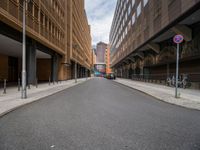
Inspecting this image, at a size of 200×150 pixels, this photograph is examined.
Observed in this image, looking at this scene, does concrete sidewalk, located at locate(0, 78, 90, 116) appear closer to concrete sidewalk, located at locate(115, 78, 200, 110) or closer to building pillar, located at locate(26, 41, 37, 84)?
building pillar, located at locate(26, 41, 37, 84)

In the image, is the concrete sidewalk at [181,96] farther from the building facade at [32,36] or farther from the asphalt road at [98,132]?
the building facade at [32,36]

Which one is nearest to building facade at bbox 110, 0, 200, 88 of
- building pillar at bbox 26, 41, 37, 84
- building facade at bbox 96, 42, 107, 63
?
building pillar at bbox 26, 41, 37, 84

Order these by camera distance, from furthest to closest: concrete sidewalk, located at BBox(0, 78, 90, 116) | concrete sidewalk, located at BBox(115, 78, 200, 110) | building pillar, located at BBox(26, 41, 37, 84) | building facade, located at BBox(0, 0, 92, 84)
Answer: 1. building pillar, located at BBox(26, 41, 37, 84)
2. building facade, located at BBox(0, 0, 92, 84)
3. concrete sidewalk, located at BBox(115, 78, 200, 110)
4. concrete sidewalk, located at BBox(0, 78, 90, 116)

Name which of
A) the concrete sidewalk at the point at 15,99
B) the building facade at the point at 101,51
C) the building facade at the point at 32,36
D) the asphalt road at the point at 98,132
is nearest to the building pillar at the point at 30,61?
the building facade at the point at 32,36

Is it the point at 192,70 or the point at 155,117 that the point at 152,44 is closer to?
the point at 192,70

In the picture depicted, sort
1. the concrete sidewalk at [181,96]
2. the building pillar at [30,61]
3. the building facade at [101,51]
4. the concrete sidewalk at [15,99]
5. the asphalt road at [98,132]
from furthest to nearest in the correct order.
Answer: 1. the building facade at [101,51]
2. the building pillar at [30,61]
3. the concrete sidewalk at [181,96]
4. the concrete sidewalk at [15,99]
5. the asphalt road at [98,132]

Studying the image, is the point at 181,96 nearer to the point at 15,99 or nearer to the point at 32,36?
the point at 15,99

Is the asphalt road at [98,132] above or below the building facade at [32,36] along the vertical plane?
below

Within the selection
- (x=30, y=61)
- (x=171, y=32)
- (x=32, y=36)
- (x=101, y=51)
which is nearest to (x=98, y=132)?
(x=32, y=36)

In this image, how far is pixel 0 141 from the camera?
3.47 meters

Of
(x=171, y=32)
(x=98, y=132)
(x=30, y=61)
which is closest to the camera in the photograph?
(x=98, y=132)

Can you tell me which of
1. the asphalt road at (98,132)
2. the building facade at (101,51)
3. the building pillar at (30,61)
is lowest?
the asphalt road at (98,132)

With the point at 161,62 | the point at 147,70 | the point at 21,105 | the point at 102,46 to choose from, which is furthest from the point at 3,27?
the point at 102,46

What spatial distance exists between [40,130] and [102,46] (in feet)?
558
